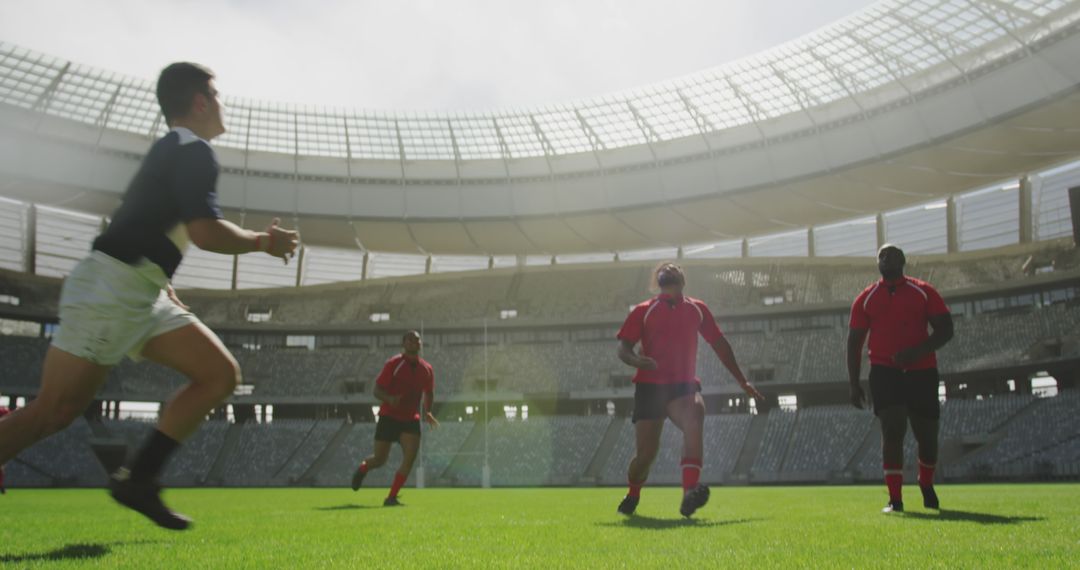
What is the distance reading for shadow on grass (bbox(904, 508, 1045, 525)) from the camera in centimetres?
602

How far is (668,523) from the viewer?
662cm

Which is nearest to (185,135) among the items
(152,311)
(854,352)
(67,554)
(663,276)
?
(152,311)

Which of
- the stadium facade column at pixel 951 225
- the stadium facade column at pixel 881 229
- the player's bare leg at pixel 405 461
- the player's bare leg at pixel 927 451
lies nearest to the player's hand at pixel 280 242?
the player's bare leg at pixel 927 451

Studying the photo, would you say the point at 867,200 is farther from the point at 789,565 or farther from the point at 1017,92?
the point at 789,565

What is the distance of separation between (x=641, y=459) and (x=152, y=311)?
479 cm

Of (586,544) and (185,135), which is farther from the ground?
(185,135)

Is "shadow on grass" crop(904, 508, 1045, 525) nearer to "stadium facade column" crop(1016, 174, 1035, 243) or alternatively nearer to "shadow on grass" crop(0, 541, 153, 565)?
"shadow on grass" crop(0, 541, 153, 565)

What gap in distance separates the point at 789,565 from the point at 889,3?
36.9m

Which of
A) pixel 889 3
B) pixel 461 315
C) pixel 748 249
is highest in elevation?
pixel 889 3

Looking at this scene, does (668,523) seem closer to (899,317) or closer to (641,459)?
(641,459)

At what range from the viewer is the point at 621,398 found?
48.5 meters

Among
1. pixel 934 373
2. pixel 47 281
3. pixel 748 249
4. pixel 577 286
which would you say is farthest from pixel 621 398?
pixel 934 373

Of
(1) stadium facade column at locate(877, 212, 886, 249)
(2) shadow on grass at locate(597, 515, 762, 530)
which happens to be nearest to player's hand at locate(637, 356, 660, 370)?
(2) shadow on grass at locate(597, 515, 762, 530)

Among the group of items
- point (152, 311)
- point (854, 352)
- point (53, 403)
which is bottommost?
point (53, 403)
